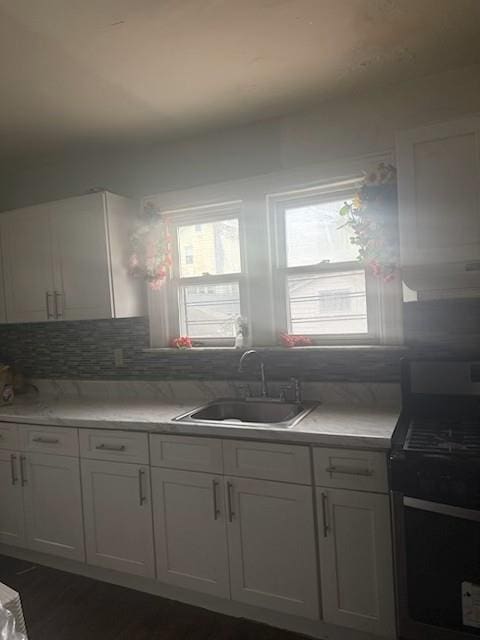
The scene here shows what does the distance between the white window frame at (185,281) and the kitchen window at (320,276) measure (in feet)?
0.75

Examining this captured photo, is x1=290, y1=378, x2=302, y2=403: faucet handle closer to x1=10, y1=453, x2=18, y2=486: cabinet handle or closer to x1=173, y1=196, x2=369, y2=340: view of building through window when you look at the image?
x1=173, y1=196, x2=369, y2=340: view of building through window

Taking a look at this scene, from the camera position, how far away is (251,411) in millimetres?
2537

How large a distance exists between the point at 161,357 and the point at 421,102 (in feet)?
6.63

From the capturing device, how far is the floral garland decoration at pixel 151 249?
283cm

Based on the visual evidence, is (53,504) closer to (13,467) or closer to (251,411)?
(13,467)

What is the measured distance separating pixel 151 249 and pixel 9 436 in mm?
1352

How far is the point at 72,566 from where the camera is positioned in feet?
8.35

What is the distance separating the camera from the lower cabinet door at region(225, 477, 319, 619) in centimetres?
192

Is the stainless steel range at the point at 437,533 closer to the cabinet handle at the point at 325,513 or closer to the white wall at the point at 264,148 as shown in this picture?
the cabinet handle at the point at 325,513

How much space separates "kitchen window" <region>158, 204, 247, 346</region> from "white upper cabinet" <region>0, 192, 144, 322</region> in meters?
0.27

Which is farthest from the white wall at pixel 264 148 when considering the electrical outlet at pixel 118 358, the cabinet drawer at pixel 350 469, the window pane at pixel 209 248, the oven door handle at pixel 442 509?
the oven door handle at pixel 442 509

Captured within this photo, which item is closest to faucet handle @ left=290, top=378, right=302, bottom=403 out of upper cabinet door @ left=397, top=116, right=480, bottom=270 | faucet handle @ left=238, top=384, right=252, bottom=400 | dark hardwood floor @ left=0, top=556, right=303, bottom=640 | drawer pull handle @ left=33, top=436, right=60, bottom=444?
faucet handle @ left=238, top=384, right=252, bottom=400

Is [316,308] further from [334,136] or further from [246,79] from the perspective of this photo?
[246,79]

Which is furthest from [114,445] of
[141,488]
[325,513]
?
[325,513]
